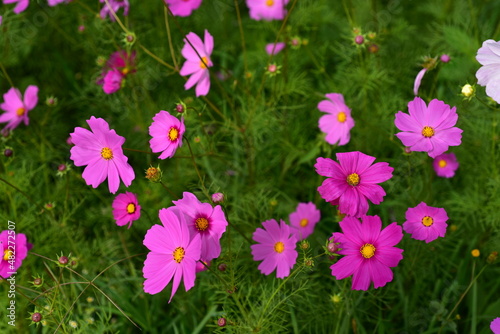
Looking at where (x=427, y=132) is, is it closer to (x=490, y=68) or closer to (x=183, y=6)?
(x=490, y=68)

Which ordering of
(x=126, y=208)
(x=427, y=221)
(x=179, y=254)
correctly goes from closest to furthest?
(x=179, y=254)
(x=427, y=221)
(x=126, y=208)

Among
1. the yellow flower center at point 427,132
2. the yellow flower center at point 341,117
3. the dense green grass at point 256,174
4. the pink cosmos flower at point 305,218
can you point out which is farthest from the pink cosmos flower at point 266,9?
the yellow flower center at point 427,132

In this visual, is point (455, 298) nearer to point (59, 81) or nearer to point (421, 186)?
point (421, 186)

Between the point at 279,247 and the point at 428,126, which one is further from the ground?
the point at 428,126

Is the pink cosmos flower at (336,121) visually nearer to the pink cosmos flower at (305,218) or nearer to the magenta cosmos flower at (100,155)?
the pink cosmos flower at (305,218)

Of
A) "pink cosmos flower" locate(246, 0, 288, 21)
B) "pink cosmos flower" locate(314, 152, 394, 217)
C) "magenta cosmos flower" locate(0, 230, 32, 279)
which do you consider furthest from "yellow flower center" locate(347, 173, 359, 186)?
"pink cosmos flower" locate(246, 0, 288, 21)

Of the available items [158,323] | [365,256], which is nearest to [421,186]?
[365,256]

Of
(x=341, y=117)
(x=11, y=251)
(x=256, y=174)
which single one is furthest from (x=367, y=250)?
(x=11, y=251)
